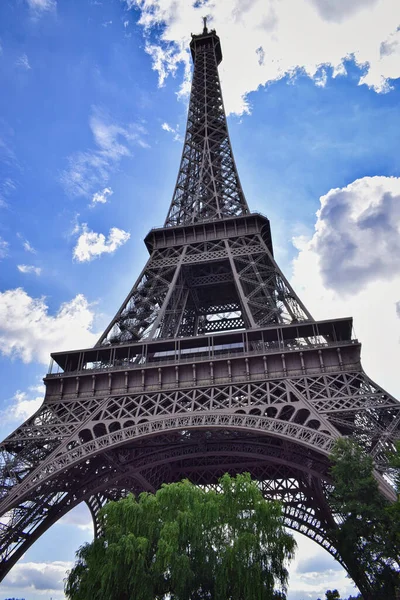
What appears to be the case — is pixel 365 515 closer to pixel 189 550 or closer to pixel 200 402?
pixel 189 550

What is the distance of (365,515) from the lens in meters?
16.0

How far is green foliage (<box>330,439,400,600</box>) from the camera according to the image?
1578 cm

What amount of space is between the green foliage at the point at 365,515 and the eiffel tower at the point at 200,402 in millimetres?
888

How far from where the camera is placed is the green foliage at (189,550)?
1461cm

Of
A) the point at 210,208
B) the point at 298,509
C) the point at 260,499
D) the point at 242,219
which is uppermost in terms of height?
the point at 210,208

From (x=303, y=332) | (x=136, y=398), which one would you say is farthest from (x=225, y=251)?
(x=136, y=398)

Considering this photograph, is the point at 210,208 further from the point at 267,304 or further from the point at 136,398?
the point at 136,398

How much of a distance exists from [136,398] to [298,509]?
14.3 meters

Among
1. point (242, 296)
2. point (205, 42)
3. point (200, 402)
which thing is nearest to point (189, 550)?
point (200, 402)

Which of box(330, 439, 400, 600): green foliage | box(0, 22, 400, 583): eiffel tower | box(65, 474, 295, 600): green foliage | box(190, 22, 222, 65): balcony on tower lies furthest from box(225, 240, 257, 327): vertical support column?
box(190, 22, 222, 65): balcony on tower

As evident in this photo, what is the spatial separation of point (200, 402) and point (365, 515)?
979 centimetres

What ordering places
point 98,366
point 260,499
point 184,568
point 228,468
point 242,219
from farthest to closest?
point 242,219 → point 228,468 → point 98,366 → point 260,499 → point 184,568

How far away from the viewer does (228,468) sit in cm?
3089

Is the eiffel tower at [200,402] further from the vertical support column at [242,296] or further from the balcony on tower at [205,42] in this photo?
the balcony on tower at [205,42]
